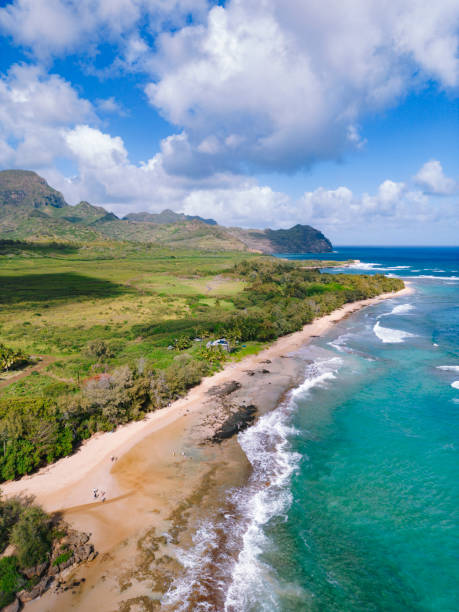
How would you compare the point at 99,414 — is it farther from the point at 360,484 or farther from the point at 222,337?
the point at 222,337

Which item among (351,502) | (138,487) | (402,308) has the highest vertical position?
(402,308)

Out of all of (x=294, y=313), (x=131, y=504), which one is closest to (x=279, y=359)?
(x=294, y=313)

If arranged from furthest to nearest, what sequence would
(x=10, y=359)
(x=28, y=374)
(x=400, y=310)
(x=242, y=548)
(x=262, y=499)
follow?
(x=400, y=310), (x=10, y=359), (x=28, y=374), (x=262, y=499), (x=242, y=548)

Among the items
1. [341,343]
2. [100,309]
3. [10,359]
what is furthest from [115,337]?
[341,343]

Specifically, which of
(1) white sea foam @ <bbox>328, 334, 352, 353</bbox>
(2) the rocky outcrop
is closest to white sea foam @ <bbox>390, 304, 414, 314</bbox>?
(1) white sea foam @ <bbox>328, 334, 352, 353</bbox>

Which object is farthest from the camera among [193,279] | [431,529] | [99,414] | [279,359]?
[193,279]

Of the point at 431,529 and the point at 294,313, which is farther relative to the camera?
the point at 294,313

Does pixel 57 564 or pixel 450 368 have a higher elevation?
pixel 450 368

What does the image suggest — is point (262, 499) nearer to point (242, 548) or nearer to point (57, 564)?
point (242, 548)
